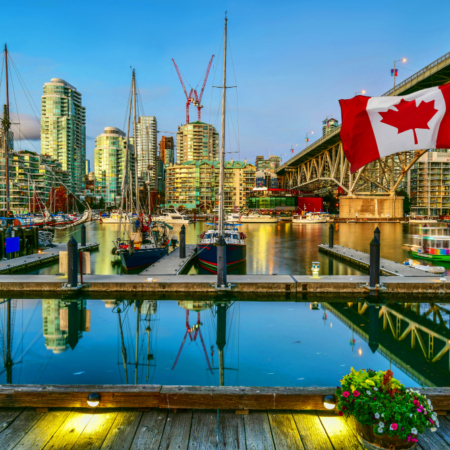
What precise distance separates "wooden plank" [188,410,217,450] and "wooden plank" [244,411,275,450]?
0.40 meters

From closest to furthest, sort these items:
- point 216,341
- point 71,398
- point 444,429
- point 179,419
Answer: point 444,429 < point 179,419 < point 71,398 < point 216,341

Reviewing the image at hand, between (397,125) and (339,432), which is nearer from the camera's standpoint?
(339,432)

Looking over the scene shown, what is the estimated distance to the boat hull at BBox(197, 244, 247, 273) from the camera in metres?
22.3

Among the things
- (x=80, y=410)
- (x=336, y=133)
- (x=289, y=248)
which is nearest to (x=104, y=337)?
(x=80, y=410)

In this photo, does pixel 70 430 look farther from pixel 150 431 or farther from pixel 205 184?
→ pixel 205 184

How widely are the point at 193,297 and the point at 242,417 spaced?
1132 centimetres

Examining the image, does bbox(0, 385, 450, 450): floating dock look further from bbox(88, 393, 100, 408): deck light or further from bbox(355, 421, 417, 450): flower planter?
bbox(355, 421, 417, 450): flower planter

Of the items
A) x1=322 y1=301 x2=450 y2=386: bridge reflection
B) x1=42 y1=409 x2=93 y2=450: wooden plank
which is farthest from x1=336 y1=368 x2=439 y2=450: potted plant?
x1=322 y1=301 x2=450 y2=386: bridge reflection

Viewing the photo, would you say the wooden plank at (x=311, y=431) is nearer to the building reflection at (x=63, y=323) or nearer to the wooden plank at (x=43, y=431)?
the wooden plank at (x=43, y=431)

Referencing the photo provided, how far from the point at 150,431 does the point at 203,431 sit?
645 mm

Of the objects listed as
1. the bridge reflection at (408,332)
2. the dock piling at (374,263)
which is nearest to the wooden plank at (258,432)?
the bridge reflection at (408,332)

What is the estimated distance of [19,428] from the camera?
457 cm

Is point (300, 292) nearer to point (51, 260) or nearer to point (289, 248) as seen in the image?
point (51, 260)

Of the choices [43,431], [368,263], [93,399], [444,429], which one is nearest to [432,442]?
[444,429]
